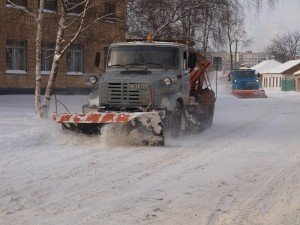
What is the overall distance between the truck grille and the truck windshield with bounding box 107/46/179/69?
3.17 feet

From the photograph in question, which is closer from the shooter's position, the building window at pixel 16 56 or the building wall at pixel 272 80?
the building window at pixel 16 56

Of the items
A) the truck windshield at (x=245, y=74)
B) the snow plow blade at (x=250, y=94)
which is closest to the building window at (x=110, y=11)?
the snow plow blade at (x=250, y=94)

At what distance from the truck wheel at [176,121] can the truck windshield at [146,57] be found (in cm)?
98

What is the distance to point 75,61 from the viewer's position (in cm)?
3192

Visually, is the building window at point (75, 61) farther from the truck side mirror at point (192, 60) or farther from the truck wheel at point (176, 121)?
the truck wheel at point (176, 121)

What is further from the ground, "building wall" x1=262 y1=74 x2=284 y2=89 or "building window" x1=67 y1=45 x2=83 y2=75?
"building window" x1=67 y1=45 x2=83 y2=75

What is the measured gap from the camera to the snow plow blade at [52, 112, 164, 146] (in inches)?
415

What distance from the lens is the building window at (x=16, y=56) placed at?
29.2 meters

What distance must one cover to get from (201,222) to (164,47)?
762 centimetres

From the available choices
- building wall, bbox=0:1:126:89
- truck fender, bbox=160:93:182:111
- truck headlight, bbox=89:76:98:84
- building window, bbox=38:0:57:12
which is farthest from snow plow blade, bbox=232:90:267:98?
truck fender, bbox=160:93:182:111

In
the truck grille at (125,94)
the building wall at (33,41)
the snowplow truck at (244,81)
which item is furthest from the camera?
the snowplow truck at (244,81)

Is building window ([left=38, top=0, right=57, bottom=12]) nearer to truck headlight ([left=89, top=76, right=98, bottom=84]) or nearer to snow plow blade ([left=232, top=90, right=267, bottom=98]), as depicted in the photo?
truck headlight ([left=89, top=76, right=98, bottom=84])

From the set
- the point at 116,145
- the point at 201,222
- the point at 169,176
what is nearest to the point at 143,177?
the point at 169,176

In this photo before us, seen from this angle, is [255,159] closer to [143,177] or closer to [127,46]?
[143,177]
